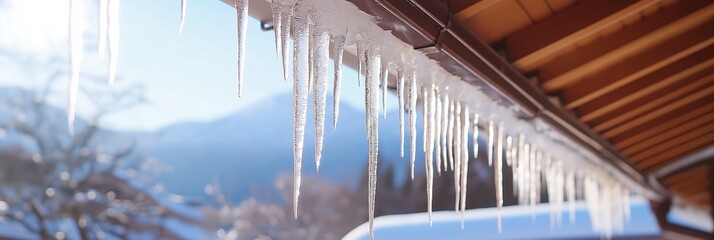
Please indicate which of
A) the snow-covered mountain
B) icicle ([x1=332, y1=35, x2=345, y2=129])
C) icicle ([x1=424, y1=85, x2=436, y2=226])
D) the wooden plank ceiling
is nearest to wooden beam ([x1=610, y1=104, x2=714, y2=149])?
the wooden plank ceiling

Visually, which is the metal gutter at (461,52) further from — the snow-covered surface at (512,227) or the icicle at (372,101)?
the snow-covered surface at (512,227)

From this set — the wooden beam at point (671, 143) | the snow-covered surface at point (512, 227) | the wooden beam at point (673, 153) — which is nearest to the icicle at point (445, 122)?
the wooden beam at point (671, 143)

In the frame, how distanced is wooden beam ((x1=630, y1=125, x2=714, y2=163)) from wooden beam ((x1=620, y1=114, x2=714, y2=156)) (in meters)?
0.08

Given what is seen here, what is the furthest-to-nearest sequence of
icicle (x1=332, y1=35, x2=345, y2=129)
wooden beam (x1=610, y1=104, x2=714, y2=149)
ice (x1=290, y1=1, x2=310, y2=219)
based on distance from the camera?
wooden beam (x1=610, y1=104, x2=714, y2=149), icicle (x1=332, y1=35, x2=345, y2=129), ice (x1=290, y1=1, x2=310, y2=219)

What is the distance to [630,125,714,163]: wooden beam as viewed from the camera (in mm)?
3539

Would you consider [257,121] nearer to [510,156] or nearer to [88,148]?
[88,148]

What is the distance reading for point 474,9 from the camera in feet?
4.99

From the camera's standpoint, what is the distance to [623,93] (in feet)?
7.93

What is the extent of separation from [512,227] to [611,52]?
714cm

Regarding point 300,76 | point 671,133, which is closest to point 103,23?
point 300,76

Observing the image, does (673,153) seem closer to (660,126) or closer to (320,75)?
(660,126)

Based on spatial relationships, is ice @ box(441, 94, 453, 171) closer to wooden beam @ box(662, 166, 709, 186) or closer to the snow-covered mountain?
wooden beam @ box(662, 166, 709, 186)

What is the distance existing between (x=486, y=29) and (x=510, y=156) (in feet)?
2.74

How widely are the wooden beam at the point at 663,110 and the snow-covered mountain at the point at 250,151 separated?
9837 millimetres
